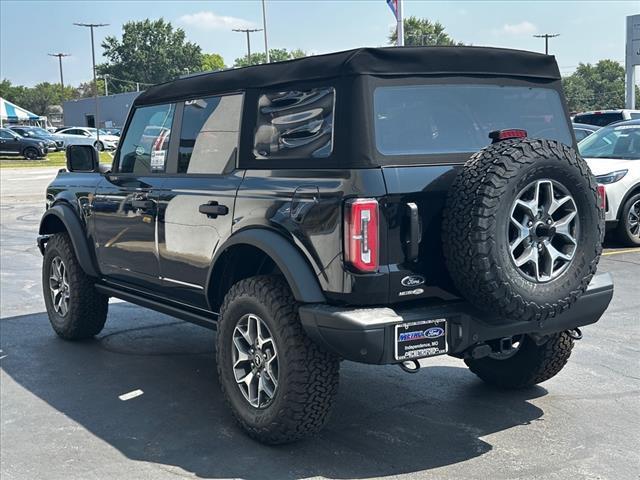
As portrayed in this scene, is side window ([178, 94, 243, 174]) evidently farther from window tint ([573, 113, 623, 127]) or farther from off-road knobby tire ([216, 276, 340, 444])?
window tint ([573, 113, 623, 127])

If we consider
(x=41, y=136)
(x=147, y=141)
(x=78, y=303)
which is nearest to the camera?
(x=147, y=141)

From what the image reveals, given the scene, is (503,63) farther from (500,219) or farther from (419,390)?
(419,390)

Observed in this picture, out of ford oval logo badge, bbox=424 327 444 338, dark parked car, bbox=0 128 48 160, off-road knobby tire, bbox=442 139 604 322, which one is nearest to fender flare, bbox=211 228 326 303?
ford oval logo badge, bbox=424 327 444 338

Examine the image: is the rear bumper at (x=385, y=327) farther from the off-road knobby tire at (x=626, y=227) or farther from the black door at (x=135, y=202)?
the off-road knobby tire at (x=626, y=227)

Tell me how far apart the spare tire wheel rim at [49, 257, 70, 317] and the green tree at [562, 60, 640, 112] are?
102 metres

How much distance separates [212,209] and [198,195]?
0.73ft

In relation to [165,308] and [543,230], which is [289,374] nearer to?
[543,230]

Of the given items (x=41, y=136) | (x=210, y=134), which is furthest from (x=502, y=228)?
(x=41, y=136)

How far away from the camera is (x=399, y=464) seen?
3.88 meters

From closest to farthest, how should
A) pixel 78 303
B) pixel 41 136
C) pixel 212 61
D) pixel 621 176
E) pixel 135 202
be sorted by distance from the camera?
pixel 135 202 → pixel 78 303 → pixel 621 176 → pixel 41 136 → pixel 212 61

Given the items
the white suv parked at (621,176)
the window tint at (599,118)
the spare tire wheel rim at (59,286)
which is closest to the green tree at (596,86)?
the window tint at (599,118)

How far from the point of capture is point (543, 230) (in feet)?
12.3

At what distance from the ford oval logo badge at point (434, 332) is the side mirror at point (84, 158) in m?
3.40

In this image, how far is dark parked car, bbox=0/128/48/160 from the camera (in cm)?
3744
